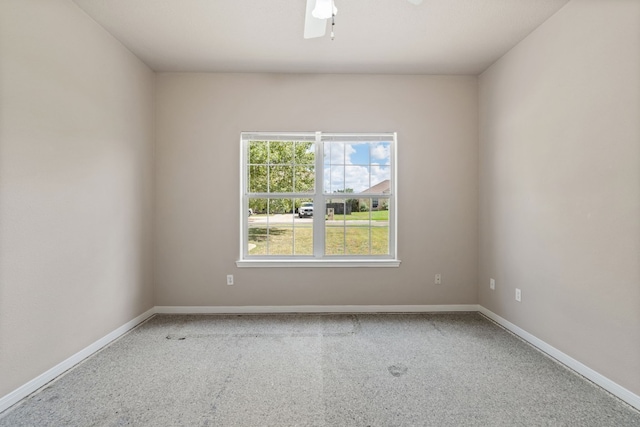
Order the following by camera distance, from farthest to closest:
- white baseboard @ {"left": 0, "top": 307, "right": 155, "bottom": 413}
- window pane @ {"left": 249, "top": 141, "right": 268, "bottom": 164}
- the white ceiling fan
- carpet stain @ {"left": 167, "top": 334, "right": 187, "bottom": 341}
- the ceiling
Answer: window pane @ {"left": 249, "top": 141, "right": 268, "bottom": 164}
carpet stain @ {"left": 167, "top": 334, "right": 187, "bottom": 341}
the ceiling
white baseboard @ {"left": 0, "top": 307, "right": 155, "bottom": 413}
the white ceiling fan

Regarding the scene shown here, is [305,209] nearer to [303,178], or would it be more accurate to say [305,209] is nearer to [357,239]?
[303,178]

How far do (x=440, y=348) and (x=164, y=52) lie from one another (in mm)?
3712

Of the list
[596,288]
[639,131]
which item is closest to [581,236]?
[596,288]

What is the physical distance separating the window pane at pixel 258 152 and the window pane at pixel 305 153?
1.20 ft

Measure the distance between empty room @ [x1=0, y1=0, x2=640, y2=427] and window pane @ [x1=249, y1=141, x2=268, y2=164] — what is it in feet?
0.08

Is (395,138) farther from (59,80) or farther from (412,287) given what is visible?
(59,80)

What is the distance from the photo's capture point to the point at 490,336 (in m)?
2.84

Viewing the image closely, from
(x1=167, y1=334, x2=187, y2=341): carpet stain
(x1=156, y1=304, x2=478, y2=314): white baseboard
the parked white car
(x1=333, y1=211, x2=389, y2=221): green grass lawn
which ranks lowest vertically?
(x1=167, y1=334, x2=187, y2=341): carpet stain

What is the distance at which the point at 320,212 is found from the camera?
11.8ft

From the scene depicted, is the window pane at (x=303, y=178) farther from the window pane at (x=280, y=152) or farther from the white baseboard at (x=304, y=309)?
the white baseboard at (x=304, y=309)

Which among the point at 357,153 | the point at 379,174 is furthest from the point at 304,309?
the point at 357,153

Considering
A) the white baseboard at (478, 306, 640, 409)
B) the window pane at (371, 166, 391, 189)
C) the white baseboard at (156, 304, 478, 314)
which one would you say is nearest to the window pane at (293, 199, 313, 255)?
the white baseboard at (156, 304, 478, 314)

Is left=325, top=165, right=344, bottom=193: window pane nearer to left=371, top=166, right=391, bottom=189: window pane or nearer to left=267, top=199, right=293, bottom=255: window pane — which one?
left=371, top=166, right=391, bottom=189: window pane

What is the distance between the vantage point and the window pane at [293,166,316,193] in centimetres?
356
